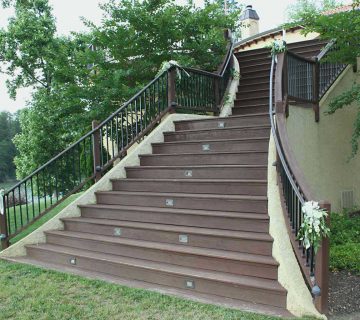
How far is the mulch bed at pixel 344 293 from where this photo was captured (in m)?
3.41

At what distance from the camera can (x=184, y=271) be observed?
397 cm

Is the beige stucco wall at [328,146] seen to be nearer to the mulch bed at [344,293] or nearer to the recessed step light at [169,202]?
the mulch bed at [344,293]

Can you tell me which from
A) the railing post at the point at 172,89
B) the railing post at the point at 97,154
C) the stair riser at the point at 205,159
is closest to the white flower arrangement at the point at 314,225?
the stair riser at the point at 205,159

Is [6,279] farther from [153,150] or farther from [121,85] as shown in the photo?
[121,85]

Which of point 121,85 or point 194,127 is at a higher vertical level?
point 121,85

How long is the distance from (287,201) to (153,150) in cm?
307

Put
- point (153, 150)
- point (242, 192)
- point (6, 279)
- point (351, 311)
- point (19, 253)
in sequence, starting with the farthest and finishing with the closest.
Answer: point (153, 150) < point (19, 253) < point (242, 192) < point (6, 279) < point (351, 311)

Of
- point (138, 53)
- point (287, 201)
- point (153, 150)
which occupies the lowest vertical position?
point (287, 201)

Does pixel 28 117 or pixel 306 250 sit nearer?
pixel 306 250

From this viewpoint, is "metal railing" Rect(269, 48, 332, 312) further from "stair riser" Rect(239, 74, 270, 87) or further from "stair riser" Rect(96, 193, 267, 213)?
"stair riser" Rect(239, 74, 270, 87)

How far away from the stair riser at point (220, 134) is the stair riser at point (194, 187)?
122 centimetres

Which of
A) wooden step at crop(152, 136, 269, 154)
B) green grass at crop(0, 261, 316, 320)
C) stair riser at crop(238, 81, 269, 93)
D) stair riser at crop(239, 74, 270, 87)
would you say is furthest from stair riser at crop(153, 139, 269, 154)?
stair riser at crop(239, 74, 270, 87)

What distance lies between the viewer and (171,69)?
22.7 feet

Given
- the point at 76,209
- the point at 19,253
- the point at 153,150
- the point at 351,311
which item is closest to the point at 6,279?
the point at 19,253
